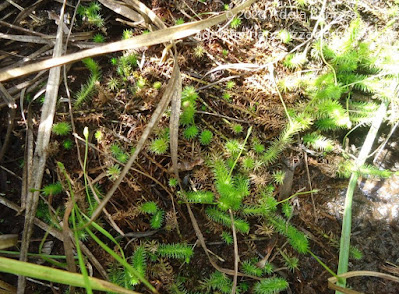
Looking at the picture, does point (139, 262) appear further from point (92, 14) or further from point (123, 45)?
point (92, 14)

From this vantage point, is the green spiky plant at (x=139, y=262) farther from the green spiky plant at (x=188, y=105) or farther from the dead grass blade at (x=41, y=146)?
the green spiky plant at (x=188, y=105)

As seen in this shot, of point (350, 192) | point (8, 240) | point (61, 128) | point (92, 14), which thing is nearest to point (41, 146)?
point (61, 128)

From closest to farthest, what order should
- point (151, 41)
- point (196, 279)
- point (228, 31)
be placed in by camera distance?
point (151, 41)
point (196, 279)
point (228, 31)

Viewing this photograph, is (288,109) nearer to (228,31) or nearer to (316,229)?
(228,31)

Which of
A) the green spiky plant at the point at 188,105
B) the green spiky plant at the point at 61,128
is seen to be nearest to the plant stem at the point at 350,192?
the green spiky plant at the point at 188,105

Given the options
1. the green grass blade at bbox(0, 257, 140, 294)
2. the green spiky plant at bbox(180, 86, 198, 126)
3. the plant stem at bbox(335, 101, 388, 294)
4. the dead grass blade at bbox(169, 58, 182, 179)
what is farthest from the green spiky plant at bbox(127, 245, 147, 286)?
the plant stem at bbox(335, 101, 388, 294)

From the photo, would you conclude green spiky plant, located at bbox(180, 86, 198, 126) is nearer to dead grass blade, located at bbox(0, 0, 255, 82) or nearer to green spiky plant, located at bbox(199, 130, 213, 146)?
green spiky plant, located at bbox(199, 130, 213, 146)

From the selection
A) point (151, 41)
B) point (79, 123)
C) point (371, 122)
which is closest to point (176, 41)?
point (151, 41)
